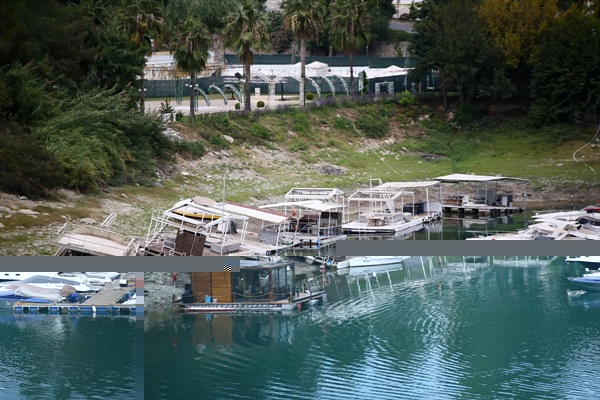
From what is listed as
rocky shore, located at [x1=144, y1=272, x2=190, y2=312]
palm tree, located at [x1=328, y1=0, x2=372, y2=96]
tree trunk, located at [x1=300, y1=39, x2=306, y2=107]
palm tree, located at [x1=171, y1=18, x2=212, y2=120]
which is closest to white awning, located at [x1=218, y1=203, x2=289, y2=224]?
rocky shore, located at [x1=144, y1=272, x2=190, y2=312]

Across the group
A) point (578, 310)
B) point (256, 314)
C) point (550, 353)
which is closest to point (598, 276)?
point (578, 310)

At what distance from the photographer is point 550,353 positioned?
1326 cm

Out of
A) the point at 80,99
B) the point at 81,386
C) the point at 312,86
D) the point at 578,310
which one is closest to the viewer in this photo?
the point at 81,386

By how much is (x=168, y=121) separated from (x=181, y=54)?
1138mm

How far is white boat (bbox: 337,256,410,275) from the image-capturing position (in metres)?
14.8

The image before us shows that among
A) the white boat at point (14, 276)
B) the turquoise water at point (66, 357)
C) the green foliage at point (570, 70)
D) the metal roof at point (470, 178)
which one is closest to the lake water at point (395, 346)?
the turquoise water at point (66, 357)

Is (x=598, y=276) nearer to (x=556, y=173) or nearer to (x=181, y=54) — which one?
(x=556, y=173)

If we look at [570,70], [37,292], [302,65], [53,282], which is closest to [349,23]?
[302,65]

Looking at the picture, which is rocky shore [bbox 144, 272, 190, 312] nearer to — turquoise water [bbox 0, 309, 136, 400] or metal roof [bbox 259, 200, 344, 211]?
turquoise water [bbox 0, 309, 136, 400]

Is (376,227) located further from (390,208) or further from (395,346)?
(395,346)

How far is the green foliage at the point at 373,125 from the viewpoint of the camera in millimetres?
22047

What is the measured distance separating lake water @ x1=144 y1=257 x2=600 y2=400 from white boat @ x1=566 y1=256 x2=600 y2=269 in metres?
0.79

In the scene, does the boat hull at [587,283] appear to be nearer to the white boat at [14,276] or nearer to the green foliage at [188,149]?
the white boat at [14,276]

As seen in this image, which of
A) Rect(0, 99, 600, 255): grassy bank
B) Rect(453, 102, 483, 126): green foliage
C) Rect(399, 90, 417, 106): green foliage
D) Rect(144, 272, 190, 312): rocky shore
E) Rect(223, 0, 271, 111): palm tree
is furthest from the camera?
Rect(399, 90, 417, 106): green foliage
